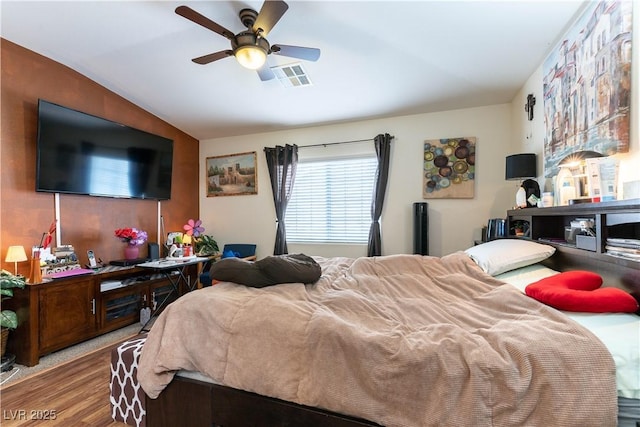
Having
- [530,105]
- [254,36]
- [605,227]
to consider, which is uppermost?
[254,36]

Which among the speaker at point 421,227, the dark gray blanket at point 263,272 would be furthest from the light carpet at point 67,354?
the speaker at point 421,227

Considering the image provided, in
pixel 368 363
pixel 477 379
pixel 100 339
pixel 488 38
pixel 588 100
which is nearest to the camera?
Result: pixel 477 379

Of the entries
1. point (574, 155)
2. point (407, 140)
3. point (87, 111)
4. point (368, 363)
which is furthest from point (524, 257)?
point (87, 111)

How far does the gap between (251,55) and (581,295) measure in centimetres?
242

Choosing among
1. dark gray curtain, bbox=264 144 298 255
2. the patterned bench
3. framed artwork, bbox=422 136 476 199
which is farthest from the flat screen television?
framed artwork, bbox=422 136 476 199

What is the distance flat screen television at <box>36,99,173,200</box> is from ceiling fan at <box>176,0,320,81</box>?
172 centimetres

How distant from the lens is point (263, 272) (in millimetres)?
1690

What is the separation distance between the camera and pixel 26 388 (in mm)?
2061

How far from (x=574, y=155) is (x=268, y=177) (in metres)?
3.59

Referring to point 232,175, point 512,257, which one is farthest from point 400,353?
point 232,175

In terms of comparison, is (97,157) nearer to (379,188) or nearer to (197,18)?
(197,18)

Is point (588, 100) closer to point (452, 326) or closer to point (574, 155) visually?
point (574, 155)

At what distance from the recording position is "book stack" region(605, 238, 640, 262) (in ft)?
3.83

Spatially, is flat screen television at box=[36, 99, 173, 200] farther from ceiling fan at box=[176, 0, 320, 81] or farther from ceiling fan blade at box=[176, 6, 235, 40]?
ceiling fan blade at box=[176, 6, 235, 40]
